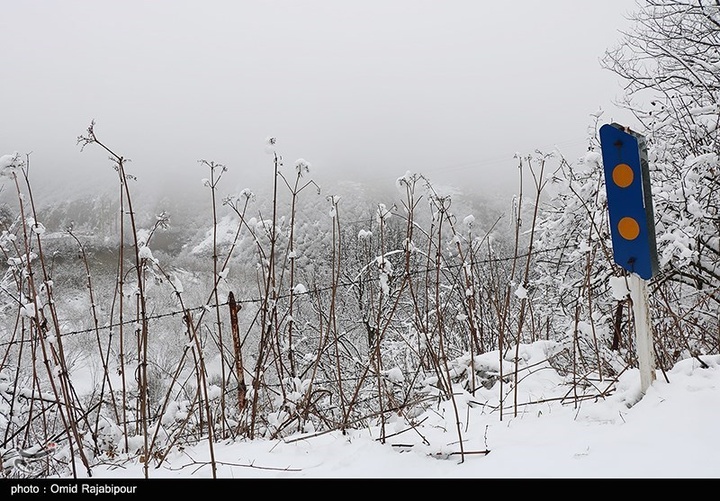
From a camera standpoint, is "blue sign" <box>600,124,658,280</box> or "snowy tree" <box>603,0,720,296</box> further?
Result: "snowy tree" <box>603,0,720,296</box>

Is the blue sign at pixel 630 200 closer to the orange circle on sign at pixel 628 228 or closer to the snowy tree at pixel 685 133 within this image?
the orange circle on sign at pixel 628 228

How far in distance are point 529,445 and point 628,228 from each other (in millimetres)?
989

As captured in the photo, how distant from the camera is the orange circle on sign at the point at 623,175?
1.96 m

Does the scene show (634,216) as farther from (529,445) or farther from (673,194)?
(673,194)

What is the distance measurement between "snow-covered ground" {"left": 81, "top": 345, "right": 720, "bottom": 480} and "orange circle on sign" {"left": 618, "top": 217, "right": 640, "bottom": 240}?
0.64 m

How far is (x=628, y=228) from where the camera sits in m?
2.01

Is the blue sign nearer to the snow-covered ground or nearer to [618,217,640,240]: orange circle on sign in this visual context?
[618,217,640,240]: orange circle on sign

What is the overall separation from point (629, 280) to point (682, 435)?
2.56 feet

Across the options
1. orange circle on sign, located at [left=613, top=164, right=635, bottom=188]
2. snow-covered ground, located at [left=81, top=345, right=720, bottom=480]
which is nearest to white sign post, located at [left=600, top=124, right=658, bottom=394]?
orange circle on sign, located at [left=613, top=164, right=635, bottom=188]

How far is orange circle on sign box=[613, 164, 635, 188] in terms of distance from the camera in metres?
1.96

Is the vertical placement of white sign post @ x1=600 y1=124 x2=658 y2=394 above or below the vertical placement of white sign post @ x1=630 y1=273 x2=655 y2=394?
above

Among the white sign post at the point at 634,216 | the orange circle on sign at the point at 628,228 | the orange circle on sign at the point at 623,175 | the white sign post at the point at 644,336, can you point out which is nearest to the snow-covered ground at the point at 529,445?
the white sign post at the point at 644,336

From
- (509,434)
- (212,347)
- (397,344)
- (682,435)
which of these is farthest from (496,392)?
(212,347)
